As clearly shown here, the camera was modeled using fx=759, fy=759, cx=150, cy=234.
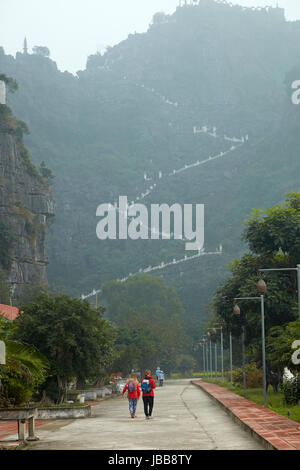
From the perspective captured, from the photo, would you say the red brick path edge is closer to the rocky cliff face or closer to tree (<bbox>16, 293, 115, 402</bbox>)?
tree (<bbox>16, 293, 115, 402</bbox>)

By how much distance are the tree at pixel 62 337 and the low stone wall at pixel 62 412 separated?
4.30 feet

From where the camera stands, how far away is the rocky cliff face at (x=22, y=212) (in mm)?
92312

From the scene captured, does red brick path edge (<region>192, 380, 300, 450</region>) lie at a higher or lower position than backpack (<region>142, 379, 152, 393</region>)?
lower

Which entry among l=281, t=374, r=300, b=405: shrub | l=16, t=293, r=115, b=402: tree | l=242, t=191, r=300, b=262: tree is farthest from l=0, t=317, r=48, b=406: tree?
l=242, t=191, r=300, b=262: tree

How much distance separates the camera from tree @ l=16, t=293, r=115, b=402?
27859mm

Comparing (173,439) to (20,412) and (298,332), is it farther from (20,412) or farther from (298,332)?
(298,332)

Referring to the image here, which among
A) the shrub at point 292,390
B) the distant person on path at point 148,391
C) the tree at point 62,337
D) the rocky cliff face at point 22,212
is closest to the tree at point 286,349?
the shrub at point 292,390

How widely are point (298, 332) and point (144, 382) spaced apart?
252 inches

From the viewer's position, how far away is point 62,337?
27.9 meters

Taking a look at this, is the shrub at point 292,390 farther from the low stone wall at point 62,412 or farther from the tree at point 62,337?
the tree at point 62,337

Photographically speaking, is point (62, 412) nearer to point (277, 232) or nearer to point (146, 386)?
point (146, 386)

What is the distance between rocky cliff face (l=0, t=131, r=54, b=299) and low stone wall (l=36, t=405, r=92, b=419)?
62165 millimetres

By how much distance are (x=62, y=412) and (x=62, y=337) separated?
2741 millimetres
